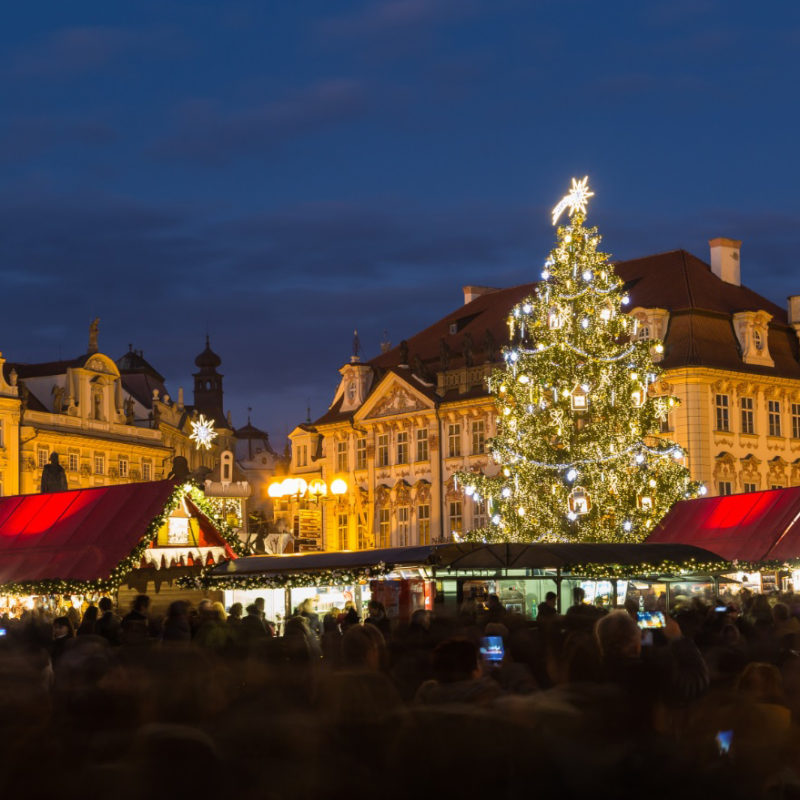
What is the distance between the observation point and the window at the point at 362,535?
6322 centimetres

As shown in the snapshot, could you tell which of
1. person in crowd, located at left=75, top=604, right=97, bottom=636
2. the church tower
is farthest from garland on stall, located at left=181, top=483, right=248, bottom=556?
the church tower

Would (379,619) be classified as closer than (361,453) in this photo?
Yes

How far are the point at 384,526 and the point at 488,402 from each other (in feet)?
23.8

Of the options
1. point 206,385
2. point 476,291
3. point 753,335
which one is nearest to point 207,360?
point 206,385

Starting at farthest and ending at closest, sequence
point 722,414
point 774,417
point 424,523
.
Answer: point 424,523
point 774,417
point 722,414

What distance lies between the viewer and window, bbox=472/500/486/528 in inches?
2317

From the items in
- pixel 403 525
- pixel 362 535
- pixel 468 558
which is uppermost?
pixel 403 525

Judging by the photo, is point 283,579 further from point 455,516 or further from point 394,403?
point 394,403

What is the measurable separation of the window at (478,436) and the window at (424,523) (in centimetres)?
295

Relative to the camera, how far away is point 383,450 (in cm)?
6412

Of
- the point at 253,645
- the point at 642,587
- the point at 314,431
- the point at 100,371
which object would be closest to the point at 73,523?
the point at 642,587

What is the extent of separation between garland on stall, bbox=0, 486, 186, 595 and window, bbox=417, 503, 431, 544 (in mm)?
37228

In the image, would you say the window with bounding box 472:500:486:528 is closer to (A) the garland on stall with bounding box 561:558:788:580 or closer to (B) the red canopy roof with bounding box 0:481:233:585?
(A) the garland on stall with bounding box 561:558:788:580

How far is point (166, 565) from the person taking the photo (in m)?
25.4
